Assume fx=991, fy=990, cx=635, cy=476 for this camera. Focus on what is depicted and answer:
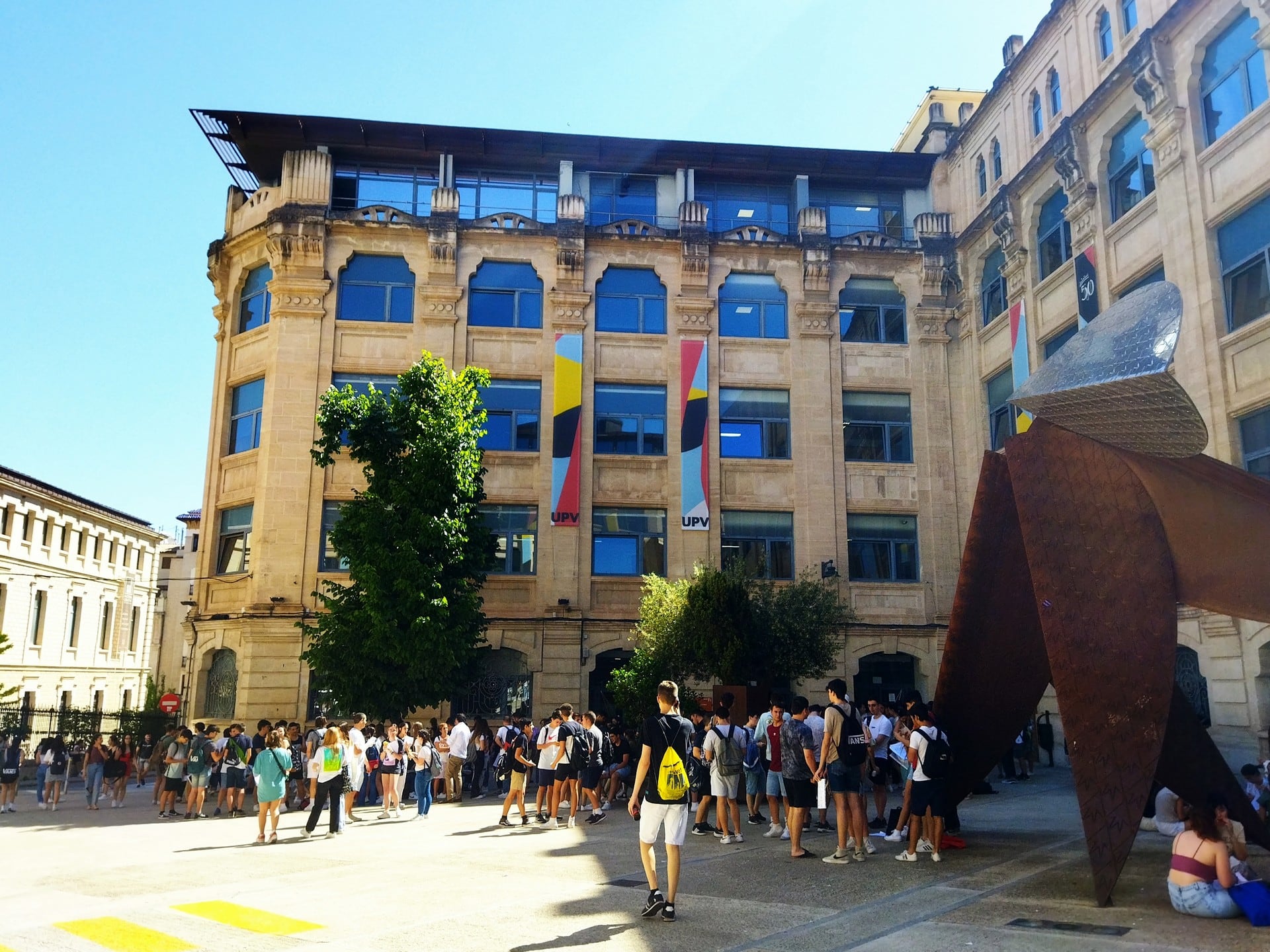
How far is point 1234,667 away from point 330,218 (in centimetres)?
2606

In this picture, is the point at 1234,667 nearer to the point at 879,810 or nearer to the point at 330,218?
the point at 879,810

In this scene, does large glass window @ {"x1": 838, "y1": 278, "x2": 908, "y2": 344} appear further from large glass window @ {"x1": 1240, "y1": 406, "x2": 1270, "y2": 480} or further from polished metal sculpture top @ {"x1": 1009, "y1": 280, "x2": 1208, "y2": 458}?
polished metal sculpture top @ {"x1": 1009, "y1": 280, "x2": 1208, "y2": 458}

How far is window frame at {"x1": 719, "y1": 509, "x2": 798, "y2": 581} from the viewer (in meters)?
29.3

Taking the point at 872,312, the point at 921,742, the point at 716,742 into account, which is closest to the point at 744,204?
the point at 872,312

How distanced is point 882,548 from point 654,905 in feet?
75.5

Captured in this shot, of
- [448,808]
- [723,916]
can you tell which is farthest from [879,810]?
[448,808]

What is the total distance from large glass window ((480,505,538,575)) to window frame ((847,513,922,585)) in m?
9.42

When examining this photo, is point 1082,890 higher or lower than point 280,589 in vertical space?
lower

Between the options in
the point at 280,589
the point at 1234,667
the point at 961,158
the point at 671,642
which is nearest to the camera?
the point at 1234,667

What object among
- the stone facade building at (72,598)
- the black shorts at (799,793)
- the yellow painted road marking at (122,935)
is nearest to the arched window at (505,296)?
the black shorts at (799,793)

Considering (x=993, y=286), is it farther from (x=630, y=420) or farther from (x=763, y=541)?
(x=630, y=420)

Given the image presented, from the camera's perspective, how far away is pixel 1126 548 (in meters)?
9.27

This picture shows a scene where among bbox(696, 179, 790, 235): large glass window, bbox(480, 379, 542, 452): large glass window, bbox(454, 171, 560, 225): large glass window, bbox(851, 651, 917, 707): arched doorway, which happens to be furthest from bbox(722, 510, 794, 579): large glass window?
bbox(454, 171, 560, 225): large glass window

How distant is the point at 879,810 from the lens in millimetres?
13805
